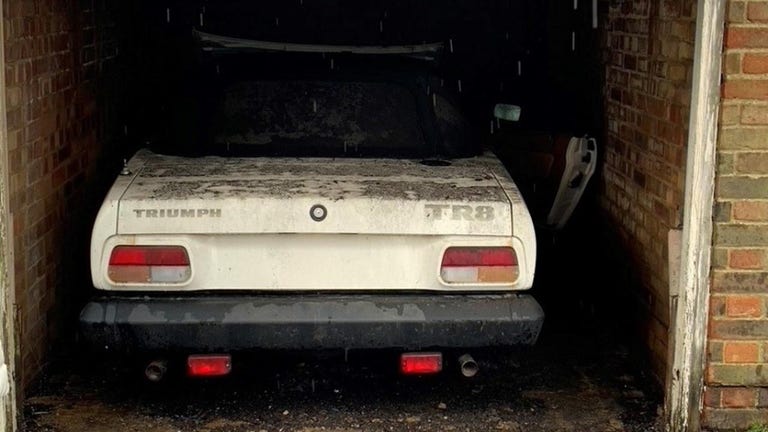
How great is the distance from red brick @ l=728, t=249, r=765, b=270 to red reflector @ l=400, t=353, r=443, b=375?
4.08 ft

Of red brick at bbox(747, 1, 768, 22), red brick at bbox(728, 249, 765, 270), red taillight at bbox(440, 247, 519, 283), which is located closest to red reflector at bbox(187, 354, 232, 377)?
red taillight at bbox(440, 247, 519, 283)

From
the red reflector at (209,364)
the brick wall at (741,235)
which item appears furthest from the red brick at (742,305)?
the red reflector at (209,364)

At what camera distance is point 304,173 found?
526 centimetres

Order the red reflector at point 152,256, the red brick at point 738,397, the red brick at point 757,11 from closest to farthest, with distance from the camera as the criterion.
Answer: the red brick at point 757,11
the red reflector at point 152,256
the red brick at point 738,397

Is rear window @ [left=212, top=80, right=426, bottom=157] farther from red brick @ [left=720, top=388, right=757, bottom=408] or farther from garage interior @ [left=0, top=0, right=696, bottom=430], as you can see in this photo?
red brick @ [left=720, top=388, right=757, bottom=408]

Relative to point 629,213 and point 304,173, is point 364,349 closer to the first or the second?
point 304,173

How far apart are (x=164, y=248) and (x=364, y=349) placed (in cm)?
91

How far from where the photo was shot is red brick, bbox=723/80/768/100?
14.9 feet

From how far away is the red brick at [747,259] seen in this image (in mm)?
4689

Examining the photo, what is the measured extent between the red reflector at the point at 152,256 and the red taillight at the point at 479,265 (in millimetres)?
1064

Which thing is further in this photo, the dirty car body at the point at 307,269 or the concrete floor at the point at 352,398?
the concrete floor at the point at 352,398

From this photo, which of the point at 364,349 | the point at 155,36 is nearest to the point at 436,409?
the point at 364,349

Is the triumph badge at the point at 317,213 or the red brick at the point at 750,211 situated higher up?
the red brick at the point at 750,211

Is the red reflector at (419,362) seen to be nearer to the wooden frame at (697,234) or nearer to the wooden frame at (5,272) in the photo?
the wooden frame at (697,234)
